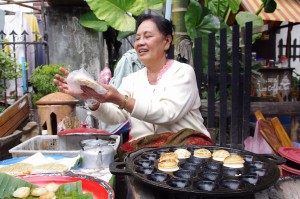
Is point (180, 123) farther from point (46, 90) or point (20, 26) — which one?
point (20, 26)

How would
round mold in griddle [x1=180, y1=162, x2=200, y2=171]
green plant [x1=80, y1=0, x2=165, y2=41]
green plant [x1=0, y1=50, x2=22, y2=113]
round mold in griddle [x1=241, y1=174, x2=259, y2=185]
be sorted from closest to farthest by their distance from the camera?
round mold in griddle [x1=241, y1=174, x2=259, y2=185] < round mold in griddle [x1=180, y1=162, x2=200, y2=171] < green plant [x1=80, y1=0, x2=165, y2=41] < green plant [x1=0, y1=50, x2=22, y2=113]

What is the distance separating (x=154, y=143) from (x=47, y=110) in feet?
6.01

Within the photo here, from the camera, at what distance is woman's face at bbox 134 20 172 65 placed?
239cm

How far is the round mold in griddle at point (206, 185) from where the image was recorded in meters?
1.31

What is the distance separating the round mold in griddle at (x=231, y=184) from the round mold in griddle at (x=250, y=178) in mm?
48

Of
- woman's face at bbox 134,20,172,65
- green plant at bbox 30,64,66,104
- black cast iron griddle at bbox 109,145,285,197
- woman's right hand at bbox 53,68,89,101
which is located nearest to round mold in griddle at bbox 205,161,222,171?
black cast iron griddle at bbox 109,145,285,197

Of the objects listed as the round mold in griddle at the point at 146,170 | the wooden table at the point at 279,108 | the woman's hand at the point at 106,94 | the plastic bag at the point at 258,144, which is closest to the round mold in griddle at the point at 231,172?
the round mold in griddle at the point at 146,170

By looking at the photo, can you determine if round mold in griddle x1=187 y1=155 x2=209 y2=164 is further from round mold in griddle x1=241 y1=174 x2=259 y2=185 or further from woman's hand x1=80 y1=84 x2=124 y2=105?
woman's hand x1=80 y1=84 x2=124 y2=105

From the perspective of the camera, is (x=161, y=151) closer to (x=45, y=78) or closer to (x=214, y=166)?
(x=214, y=166)

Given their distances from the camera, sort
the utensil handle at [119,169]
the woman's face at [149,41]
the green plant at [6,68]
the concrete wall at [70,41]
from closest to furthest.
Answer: the utensil handle at [119,169]
the woman's face at [149,41]
the green plant at [6,68]
the concrete wall at [70,41]

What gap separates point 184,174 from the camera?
150 centimetres

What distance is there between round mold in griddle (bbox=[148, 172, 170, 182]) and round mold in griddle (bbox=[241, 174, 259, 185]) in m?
0.34

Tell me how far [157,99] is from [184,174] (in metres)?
0.86

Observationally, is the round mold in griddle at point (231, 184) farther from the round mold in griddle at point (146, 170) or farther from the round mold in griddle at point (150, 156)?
the round mold in griddle at point (150, 156)
